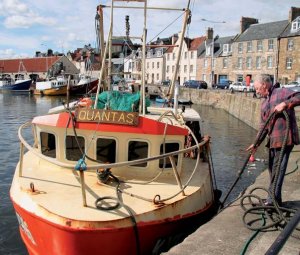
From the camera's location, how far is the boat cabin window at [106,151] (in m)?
7.01

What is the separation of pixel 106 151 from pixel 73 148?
2.11ft

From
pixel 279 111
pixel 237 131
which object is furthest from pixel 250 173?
pixel 237 131

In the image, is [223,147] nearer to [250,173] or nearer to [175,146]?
[250,173]

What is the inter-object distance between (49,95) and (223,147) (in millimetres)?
49432

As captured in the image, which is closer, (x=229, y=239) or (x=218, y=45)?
(x=229, y=239)

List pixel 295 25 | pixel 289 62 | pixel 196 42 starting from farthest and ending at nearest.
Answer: pixel 196 42, pixel 289 62, pixel 295 25

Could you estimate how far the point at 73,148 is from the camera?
7.20 meters

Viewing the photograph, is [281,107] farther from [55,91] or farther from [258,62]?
[55,91]

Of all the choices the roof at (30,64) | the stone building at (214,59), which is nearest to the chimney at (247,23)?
the stone building at (214,59)

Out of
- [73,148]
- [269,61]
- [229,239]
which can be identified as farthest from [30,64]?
[229,239]

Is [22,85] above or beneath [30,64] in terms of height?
beneath

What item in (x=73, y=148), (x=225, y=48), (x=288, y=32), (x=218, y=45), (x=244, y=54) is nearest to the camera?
(x=73, y=148)

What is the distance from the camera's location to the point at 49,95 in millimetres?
65812

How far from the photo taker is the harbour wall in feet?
97.1
